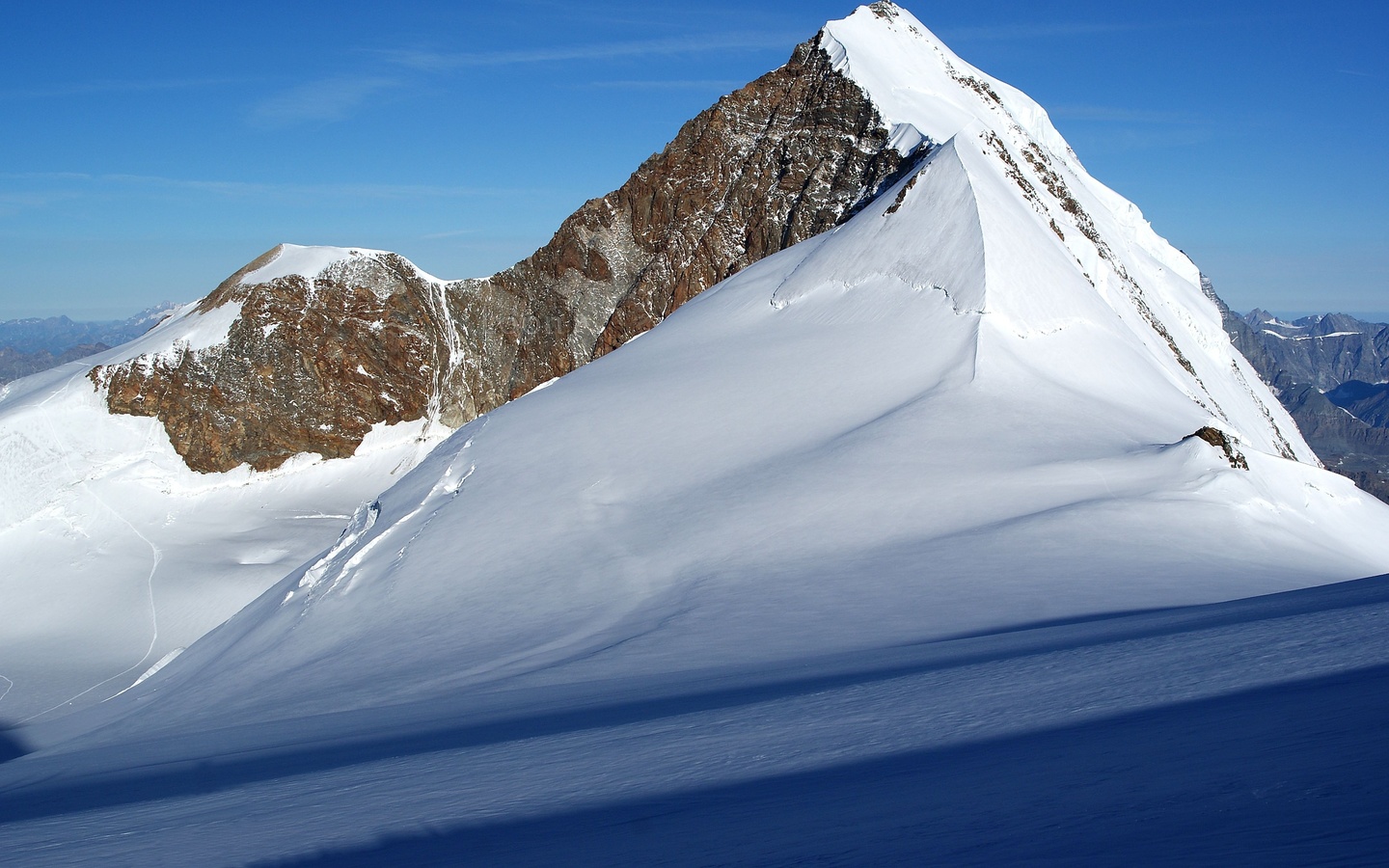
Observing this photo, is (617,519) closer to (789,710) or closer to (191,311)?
(789,710)

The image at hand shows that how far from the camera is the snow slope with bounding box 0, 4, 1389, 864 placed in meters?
4.98

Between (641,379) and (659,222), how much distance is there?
21.5 meters

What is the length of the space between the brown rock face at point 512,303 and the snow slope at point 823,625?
39.6 ft

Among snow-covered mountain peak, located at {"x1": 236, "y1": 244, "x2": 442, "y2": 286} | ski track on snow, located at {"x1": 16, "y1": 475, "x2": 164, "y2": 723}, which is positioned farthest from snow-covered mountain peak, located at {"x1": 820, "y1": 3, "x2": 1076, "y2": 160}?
ski track on snow, located at {"x1": 16, "y1": 475, "x2": 164, "y2": 723}

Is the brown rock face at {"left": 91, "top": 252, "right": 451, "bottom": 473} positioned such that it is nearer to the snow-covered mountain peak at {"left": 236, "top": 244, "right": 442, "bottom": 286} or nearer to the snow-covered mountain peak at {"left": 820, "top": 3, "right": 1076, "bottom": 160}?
the snow-covered mountain peak at {"left": 236, "top": 244, "right": 442, "bottom": 286}

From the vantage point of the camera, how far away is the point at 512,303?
4631cm

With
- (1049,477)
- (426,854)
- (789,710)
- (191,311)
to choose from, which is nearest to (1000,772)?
(789,710)

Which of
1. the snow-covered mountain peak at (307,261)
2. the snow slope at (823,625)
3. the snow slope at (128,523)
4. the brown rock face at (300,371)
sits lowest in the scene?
the snow slope at (823,625)

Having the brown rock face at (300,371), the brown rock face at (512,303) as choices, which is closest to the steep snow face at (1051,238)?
the brown rock face at (512,303)

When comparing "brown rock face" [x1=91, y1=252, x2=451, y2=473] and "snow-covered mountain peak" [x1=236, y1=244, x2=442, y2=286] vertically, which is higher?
"snow-covered mountain peak" [x1=236, y1=244, x2=442, y2=286]

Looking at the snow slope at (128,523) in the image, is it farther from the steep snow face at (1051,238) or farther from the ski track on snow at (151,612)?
the steep snow face at (1051,238)

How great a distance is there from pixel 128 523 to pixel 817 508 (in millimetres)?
31591

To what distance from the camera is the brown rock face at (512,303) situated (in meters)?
40.7

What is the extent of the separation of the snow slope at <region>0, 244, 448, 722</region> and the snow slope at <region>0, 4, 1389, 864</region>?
1106 centimetres
